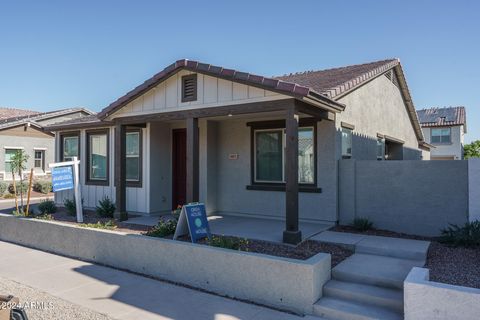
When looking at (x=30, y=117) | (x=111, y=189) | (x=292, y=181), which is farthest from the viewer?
(x=30, y=117)

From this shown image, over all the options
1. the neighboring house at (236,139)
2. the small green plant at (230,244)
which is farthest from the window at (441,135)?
the small green plant at (230,244)

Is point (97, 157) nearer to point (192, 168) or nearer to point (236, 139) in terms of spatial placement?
point (236, 139)

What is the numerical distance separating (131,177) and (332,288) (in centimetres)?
759

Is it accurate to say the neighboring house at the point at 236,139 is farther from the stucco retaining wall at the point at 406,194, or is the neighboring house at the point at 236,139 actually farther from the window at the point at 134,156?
the stucco retaining wall at the point at 406,194

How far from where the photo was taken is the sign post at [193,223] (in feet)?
22.1

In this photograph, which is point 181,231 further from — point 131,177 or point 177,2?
point 177,2

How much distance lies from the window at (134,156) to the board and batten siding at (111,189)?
0.72 feet

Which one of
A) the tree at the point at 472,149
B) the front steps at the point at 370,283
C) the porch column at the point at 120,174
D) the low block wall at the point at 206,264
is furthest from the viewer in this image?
the tree at the point at 472,149

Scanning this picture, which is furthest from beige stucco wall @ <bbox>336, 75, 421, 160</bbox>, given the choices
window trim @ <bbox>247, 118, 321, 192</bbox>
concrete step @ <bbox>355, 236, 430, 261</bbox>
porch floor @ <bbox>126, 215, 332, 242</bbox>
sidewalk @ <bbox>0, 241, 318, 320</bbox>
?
sidewalk @ <bbox>0, 241, 318, 320</bbox>

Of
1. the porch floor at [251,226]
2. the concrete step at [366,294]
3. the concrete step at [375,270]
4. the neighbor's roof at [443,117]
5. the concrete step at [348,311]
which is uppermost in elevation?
the neighbor's roof at [443,117]

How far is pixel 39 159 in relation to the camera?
922 inches

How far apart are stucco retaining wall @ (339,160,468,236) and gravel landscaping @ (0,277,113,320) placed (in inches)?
229

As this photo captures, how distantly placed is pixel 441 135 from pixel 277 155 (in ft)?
A: 89.5

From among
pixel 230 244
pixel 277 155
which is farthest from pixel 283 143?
pixel 230 244
